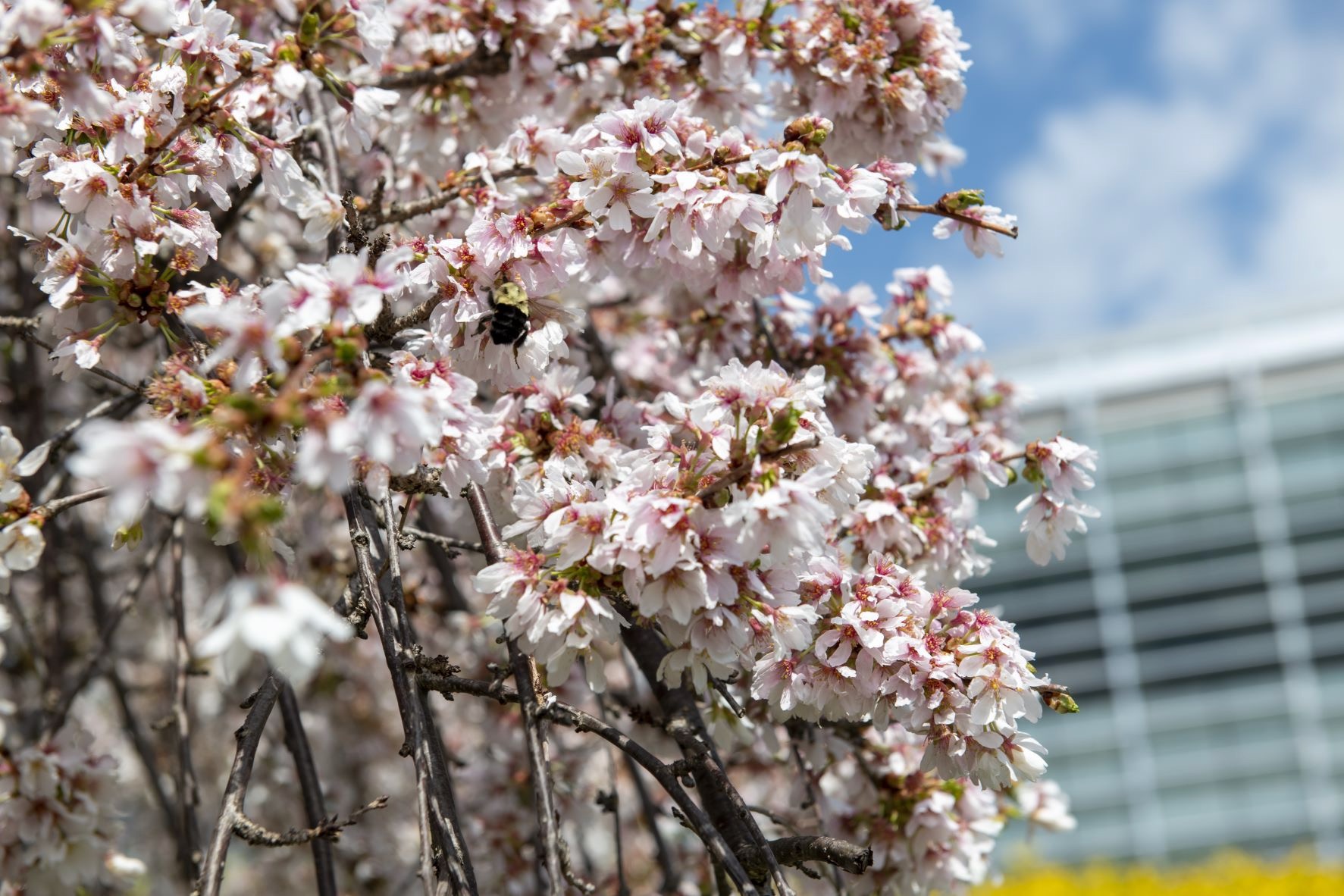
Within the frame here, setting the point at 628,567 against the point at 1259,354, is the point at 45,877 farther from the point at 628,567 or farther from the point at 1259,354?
the point at 1259,354

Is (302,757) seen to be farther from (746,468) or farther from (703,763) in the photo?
(746,468)

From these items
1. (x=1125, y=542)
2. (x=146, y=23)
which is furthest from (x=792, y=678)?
(x=1125, y=542)

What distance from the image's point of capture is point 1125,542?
74.0 ft

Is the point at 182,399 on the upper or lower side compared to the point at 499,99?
lower

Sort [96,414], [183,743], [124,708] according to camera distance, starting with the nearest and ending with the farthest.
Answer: [96,414] → [183,743] → [124,708]

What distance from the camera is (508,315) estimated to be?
1.93 m

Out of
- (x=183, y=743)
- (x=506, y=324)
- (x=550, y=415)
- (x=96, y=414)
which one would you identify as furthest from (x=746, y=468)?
(x=183, y=743)

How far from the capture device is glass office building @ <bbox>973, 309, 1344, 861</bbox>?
67.1 ft

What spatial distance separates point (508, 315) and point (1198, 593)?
23.2m

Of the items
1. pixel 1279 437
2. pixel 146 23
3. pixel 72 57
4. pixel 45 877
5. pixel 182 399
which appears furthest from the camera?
pixel 1279 437

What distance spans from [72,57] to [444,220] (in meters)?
1.17

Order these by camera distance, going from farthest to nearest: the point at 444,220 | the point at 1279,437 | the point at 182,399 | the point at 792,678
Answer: the point at 1279,437, the point at 444,220, the point at 792,678, the point at 182,399

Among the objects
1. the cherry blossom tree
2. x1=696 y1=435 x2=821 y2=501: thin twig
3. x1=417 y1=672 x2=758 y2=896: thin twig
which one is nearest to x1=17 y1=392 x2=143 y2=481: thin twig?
the cherry blossom tree

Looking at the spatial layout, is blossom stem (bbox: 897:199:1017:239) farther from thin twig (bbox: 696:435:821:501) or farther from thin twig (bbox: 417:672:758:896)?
thin twig (bbox: 417:672:758:896)
